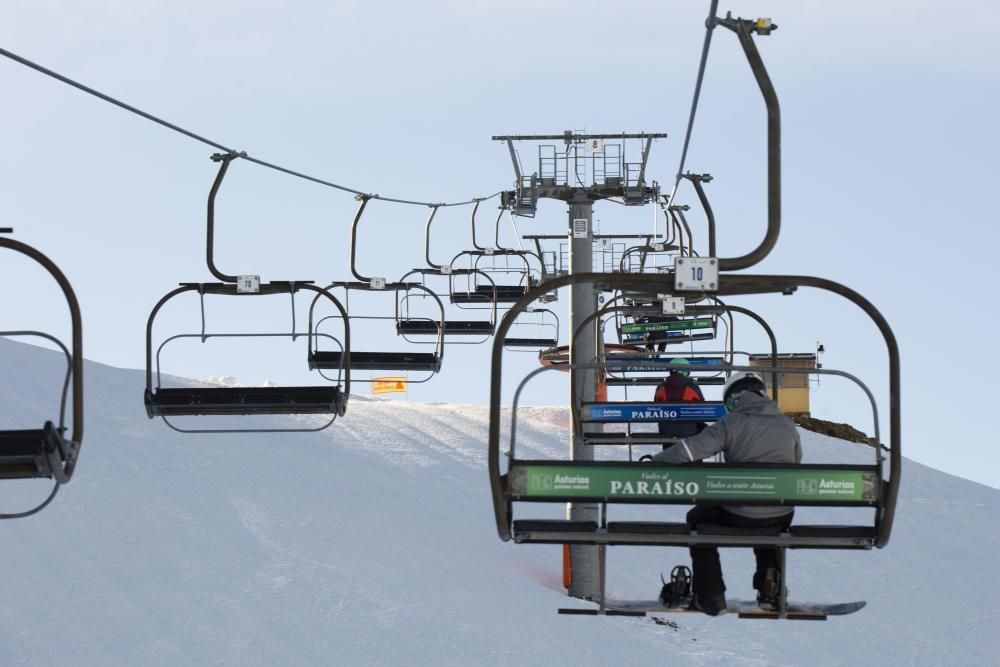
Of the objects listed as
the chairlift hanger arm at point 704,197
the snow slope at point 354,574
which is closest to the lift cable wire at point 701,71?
the chairlift hanger arm at point 704,197

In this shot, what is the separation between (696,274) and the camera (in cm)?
825

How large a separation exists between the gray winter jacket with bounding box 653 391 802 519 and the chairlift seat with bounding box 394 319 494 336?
12.8 m

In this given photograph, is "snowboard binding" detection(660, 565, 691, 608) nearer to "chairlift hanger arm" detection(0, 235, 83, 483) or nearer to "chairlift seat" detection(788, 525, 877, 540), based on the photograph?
"chairlift seat" detection(788, 525, 877, 540)

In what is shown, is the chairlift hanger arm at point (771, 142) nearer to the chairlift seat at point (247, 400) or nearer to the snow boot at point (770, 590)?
the snow boot at point (770, 590)

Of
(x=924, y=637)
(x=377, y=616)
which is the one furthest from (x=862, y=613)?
(x=377, y=616)

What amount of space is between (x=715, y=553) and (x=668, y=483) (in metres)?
1.21

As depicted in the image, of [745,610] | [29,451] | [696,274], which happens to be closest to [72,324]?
[29,451]

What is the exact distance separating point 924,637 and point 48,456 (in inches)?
1143

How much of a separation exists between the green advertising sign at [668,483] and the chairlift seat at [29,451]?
2462 mm

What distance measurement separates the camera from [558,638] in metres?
31.1

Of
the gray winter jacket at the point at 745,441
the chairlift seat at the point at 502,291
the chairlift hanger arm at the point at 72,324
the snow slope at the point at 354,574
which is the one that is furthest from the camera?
the snow slope at the point at 354,574

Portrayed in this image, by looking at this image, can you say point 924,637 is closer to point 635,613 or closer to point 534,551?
point 534,551

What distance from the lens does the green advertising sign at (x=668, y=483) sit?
855cm

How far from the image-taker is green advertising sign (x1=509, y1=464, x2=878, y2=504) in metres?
8.55
